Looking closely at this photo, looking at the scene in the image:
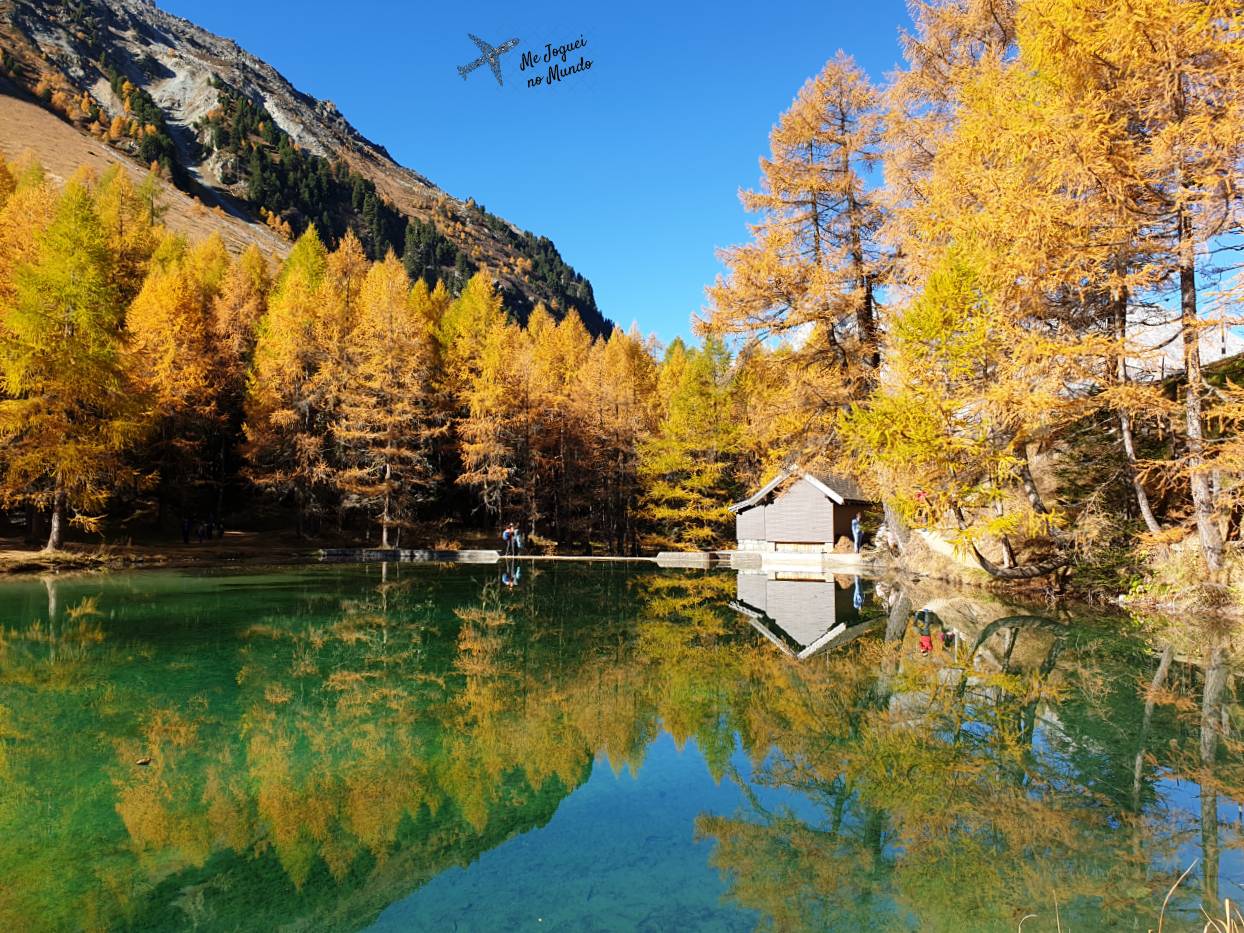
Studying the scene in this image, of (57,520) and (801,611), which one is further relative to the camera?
→ (57,520)

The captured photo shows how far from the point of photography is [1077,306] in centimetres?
1358

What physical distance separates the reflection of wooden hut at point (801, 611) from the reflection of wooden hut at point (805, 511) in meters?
7.94

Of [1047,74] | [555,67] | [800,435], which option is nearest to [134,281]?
[555,67]

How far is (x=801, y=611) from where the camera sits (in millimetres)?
15344

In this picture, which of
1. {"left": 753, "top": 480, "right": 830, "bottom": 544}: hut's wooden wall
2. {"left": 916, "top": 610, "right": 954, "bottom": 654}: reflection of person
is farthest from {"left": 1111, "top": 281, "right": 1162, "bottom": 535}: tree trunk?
{"left": 753, "top": 480, "right": 830, "bottom": 544}: hut's wooden wall

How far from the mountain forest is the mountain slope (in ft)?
249

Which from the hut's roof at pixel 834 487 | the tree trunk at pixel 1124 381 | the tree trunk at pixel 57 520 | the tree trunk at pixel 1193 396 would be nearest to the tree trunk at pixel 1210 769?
the tree trunk at pixel 1193 396

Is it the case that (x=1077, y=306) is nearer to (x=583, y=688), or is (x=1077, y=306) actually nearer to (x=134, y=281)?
(x=583, y=688)

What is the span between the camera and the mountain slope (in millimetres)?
108500

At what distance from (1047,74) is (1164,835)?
43.8 ft

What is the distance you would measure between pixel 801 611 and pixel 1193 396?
319 inches

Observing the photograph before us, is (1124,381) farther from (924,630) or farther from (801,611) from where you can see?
(801,611)

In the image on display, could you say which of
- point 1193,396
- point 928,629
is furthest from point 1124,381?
point 928,629

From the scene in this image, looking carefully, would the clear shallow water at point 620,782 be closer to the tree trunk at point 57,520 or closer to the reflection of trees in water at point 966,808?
the reflection of trees in water at point 966,808
